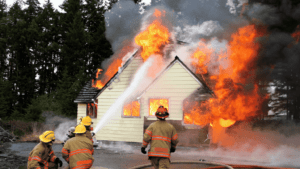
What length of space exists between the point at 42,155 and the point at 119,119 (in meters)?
11.1

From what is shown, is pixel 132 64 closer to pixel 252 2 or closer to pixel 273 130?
pixel 252 2

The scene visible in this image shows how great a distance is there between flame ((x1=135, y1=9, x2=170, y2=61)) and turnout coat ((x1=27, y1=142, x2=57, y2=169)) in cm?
1174

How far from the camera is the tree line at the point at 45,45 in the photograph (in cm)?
3362

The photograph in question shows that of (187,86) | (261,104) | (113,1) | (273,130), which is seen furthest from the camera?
(113,1)

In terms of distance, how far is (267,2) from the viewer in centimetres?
1598

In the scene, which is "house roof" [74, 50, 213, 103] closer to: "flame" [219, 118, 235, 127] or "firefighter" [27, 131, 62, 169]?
"flame" [219, 118, 235, 127]

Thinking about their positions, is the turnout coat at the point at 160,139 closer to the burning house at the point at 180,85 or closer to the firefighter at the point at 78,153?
the firefighter at the point at 78,153

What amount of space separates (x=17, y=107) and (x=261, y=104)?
89.3 feet

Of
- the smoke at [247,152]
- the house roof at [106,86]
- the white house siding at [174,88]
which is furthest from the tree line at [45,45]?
the smoke at [247,152]

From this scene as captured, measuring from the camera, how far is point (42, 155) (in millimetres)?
5188

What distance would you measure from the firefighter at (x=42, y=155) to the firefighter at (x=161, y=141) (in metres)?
2.04

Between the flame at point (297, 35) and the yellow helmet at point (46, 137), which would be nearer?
the yellow helmet at point (46, 137)

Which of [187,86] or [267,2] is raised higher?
[267,2]

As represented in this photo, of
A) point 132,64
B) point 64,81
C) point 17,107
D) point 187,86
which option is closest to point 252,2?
point 187,86
